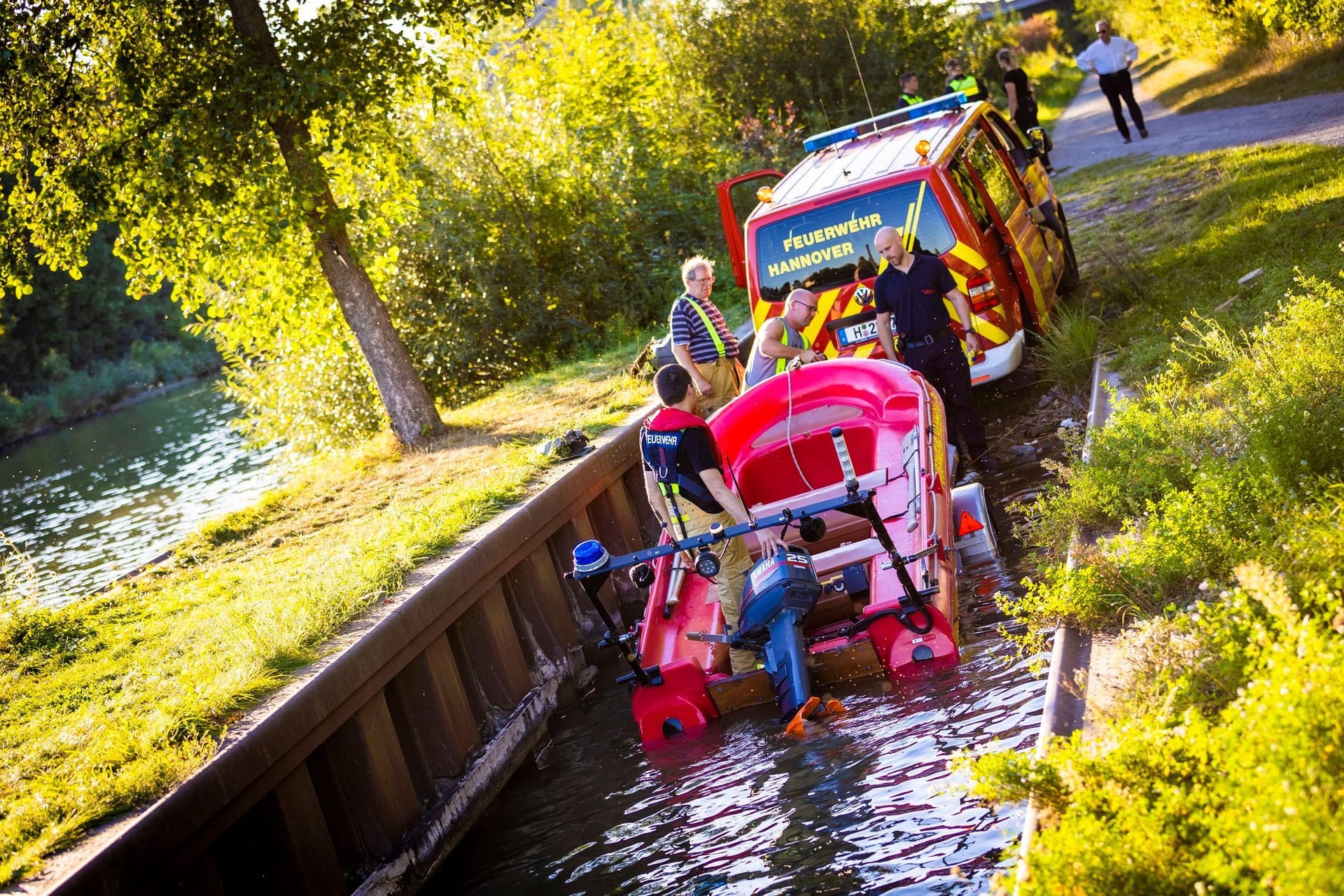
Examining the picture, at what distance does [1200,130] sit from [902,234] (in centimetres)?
1108

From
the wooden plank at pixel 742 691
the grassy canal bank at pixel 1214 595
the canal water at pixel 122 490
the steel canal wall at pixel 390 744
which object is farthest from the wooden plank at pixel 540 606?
the canal water at pixel 122 490

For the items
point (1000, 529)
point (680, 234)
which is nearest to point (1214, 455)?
point (1000, 529)

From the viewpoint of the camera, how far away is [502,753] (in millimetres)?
7699

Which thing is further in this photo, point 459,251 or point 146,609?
point 459,251

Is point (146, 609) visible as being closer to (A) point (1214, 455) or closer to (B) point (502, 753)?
(B) point (502, 753)

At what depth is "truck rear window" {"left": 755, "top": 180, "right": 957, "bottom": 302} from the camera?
9414 mm

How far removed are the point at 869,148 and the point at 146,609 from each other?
6672 mm

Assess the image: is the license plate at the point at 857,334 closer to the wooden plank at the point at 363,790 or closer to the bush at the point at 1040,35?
the wooden plank at the point at 363,790

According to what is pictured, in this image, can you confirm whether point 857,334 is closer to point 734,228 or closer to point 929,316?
point 929,316

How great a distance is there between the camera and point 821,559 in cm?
761

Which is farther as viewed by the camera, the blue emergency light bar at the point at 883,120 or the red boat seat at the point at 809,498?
the blue emergency light bar at the point at 883,120

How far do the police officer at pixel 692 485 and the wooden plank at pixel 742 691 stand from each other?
0.09 metres

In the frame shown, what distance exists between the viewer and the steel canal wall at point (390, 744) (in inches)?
214

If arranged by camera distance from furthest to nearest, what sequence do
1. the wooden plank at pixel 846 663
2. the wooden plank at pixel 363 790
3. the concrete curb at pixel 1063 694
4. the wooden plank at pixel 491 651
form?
the wooden plank at pixel 491 651 < the wooden plank at pixel 846 663 < the wooden plank at pixel 363 790 < the concrete curb at pixel 1063 694
